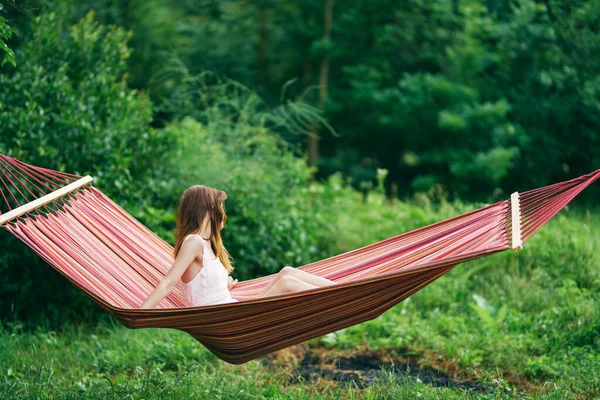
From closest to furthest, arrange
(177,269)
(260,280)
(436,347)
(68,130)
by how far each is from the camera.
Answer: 1. (177,269)
2. (260,280)
3. (436,347)
4. (68,130)

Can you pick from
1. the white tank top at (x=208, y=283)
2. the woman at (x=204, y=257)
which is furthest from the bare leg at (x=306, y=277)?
the white tank top at (x=208, y=283)

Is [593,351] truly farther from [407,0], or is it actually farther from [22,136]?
[407,0]

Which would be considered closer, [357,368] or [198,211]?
[198,211]

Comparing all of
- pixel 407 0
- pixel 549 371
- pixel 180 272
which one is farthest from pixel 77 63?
pixel 407 0

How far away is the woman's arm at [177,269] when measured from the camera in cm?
251

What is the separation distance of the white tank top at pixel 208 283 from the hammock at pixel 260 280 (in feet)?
0.38

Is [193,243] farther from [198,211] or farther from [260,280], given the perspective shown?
[260,280]

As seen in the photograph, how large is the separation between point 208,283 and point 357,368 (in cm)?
111

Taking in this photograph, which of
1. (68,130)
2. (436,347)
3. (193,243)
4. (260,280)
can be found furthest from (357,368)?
(68,130)

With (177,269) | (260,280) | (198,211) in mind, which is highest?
(198,211)

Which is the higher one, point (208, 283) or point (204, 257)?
point (204, 257)

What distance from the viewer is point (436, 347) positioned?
3.56m

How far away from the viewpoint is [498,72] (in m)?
8.46

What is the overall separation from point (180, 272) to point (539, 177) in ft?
21.5
